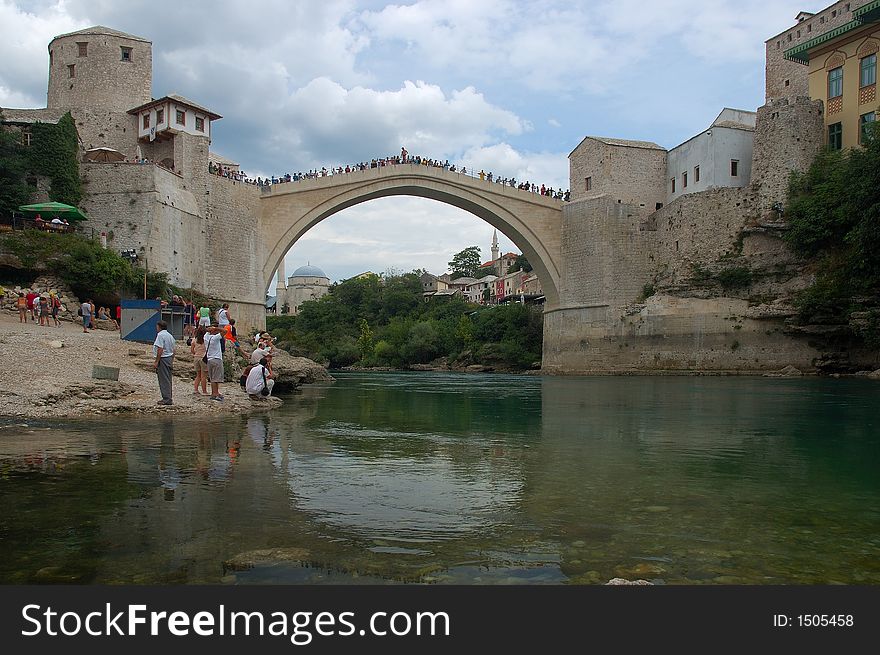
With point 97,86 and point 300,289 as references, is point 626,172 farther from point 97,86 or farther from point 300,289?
point 300,289

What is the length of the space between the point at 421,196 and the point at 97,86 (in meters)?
13.8

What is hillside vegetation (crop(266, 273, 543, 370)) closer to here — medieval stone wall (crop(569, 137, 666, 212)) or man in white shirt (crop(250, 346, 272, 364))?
medieval stone wall (crop(569, 137, 666, 212))

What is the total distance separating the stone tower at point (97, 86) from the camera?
983 inches

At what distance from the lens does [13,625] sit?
84.4 inches

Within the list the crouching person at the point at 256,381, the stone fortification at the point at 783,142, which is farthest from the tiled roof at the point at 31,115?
the stone fortification at the point at 783,142

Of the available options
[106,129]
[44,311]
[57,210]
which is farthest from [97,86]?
[44,311]

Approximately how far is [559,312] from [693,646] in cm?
3094

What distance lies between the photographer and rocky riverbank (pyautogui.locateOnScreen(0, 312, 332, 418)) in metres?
7.79

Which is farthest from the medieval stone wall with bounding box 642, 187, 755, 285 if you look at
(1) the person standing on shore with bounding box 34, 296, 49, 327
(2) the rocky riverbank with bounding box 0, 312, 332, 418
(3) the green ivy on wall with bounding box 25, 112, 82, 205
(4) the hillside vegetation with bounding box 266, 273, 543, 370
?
(1) the person standing on shore with bounding box 34, 296, 49, 327

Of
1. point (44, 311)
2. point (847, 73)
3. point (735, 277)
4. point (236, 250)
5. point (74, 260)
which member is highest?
point (847, 73)

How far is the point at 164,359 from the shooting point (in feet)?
26.9

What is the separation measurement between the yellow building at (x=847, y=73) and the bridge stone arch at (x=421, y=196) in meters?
11.5

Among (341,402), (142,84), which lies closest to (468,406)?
(341,402)

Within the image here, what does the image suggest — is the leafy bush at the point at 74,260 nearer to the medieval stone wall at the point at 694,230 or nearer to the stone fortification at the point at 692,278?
the stone fortification at the point at 692,278
